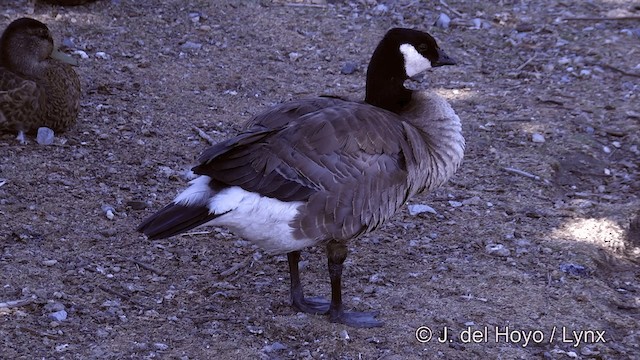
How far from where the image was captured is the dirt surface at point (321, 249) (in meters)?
4.38

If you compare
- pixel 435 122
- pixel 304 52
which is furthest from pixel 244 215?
pixel 304 52

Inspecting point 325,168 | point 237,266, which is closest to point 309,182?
point 325,168

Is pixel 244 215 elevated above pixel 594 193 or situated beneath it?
elevated above

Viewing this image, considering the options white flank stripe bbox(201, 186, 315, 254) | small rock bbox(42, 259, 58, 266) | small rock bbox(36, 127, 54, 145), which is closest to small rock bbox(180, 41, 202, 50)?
small rock bbox(36, 127, 54, 145)

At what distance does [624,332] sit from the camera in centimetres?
462

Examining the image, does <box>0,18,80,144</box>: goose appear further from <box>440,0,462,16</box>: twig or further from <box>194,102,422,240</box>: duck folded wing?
<box>440,0,462,16</box>: twig

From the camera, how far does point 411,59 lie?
16.2 feet

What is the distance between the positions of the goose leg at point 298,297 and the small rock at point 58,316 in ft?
3.65

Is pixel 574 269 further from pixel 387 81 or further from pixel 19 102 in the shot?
pixel 19 102

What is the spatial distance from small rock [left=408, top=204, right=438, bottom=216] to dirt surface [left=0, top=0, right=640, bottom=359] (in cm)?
4

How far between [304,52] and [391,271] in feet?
10.8

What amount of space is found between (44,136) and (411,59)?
2.52 metres

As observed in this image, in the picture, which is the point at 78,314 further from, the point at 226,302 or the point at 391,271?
the point at 391,271

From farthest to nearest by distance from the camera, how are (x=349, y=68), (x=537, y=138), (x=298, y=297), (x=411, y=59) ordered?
(x=349, y=68)
(x=537, y=138)
(x=411, y=59)
(x=298, y=297)
